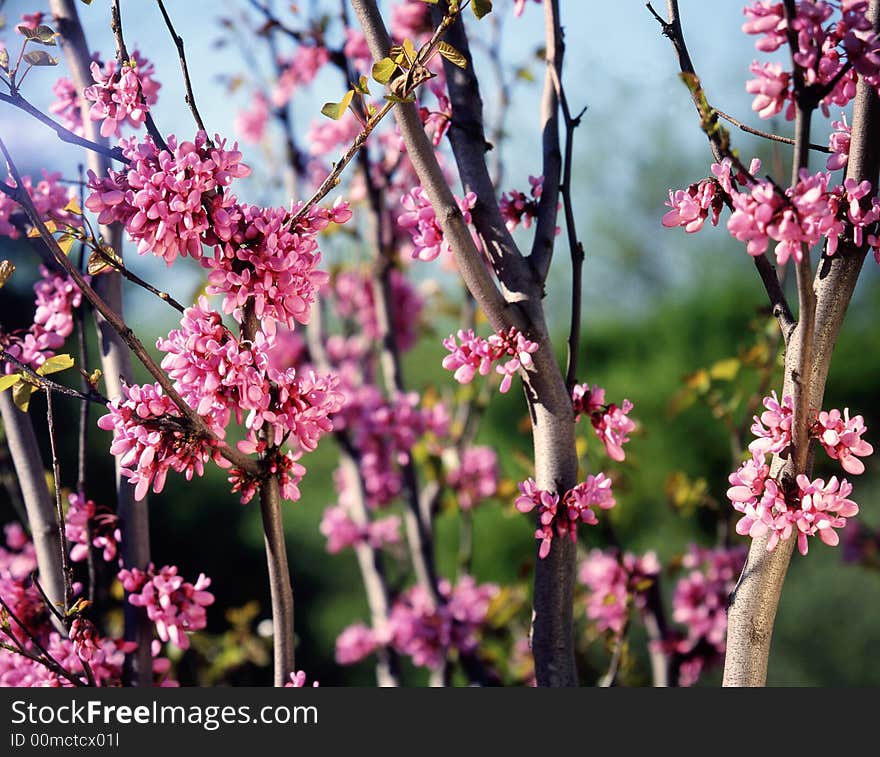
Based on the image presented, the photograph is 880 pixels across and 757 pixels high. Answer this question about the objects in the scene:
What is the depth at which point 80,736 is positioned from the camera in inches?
28.2

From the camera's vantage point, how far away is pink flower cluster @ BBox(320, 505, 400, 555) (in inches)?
62.3

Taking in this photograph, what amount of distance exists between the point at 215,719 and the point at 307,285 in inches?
15.0

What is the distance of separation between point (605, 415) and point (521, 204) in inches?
8.6

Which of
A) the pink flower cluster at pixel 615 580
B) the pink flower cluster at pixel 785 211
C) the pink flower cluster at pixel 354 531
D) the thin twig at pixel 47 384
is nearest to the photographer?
the pink flower cluster at pixel 785 211

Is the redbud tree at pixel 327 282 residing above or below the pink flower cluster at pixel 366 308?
below

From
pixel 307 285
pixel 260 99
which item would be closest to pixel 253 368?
pixel 307 285

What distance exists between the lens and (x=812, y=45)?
56cm

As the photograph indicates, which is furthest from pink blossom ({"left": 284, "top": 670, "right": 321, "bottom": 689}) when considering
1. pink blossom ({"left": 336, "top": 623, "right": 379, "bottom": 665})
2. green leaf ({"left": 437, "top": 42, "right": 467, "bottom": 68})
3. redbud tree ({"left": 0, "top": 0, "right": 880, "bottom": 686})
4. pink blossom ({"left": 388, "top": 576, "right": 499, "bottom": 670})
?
pink blossom ({"left": 336, "top": 623, "right": 379, "bottom": 665})

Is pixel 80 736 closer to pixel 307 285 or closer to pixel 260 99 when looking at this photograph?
pixel 307 285

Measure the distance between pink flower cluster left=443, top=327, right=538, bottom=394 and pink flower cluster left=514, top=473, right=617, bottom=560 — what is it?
10cm

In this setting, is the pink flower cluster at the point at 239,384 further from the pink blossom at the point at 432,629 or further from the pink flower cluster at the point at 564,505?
the pink blossom at the point at 432,629

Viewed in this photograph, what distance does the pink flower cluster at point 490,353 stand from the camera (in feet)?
2.32

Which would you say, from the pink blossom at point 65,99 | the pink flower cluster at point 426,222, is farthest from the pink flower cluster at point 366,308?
the pink flower cluster at point 426,222

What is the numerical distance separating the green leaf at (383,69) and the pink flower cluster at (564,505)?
35 cm
